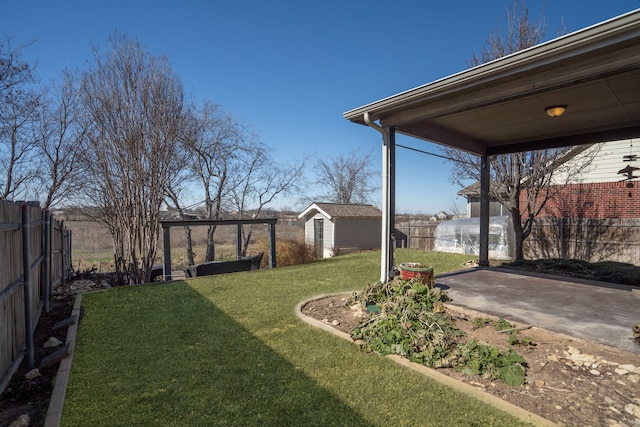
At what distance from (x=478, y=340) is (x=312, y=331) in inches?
70.3

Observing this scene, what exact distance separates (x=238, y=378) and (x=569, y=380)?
8.85 ft

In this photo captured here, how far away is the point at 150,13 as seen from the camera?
7.01 m

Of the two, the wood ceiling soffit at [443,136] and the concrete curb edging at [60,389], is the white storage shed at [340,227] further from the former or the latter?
the concrete curb edging at [60,389]

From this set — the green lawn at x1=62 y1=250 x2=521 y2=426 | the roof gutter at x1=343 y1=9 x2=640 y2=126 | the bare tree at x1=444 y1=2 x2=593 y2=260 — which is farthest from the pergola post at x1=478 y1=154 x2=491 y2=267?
the green lawn at x1=62 y1=250 x2=521 y2=426

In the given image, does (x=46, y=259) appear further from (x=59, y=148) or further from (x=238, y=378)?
(x=59, y=148)

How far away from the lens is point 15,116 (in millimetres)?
9008

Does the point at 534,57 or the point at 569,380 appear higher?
the point at 534,57

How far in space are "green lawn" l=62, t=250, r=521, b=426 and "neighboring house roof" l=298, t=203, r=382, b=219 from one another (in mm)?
12040

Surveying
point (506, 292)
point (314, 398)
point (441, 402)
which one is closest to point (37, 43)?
point (314, 398)

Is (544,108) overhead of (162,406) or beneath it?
overhead

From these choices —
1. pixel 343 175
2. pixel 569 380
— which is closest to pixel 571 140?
pixel 569 380

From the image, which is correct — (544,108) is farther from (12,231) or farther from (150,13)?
(150,13)

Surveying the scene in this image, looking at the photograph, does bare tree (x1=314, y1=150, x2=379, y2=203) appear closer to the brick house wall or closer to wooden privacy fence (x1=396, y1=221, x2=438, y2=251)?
wooden privacy fence (x1=396, y1=221, x2=438, y2=251)

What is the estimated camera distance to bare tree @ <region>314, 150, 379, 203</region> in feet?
91.9
